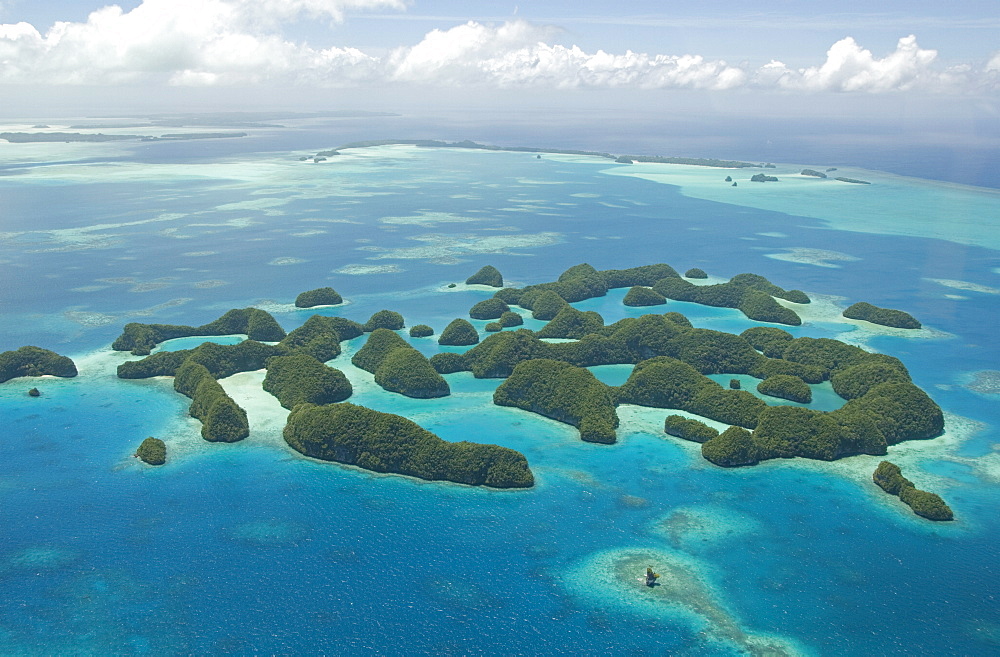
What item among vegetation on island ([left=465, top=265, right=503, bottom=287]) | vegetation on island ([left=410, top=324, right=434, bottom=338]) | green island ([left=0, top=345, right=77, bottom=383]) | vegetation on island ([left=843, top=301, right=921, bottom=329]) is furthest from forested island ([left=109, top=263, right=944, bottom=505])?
vegetation on island ([left=465, top=265, right=503, bottom=287])

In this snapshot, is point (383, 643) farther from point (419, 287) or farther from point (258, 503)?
point (419, 287)

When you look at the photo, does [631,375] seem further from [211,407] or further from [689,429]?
[211,407]

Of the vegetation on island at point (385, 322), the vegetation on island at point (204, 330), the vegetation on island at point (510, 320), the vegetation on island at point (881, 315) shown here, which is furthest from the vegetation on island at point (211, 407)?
the vegetation on island at point (881, 315)

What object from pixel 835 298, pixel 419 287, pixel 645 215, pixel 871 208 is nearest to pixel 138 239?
pixel 419 287

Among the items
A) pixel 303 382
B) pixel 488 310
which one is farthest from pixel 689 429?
pixel 488 310

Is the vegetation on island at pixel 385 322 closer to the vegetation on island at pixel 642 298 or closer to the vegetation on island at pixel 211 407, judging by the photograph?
the vegetation on island at pixel 211 407

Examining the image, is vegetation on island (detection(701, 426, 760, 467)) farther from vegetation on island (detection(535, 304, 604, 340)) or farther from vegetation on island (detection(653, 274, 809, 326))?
vegetation on island (detection(653, 274, 809, 326))
